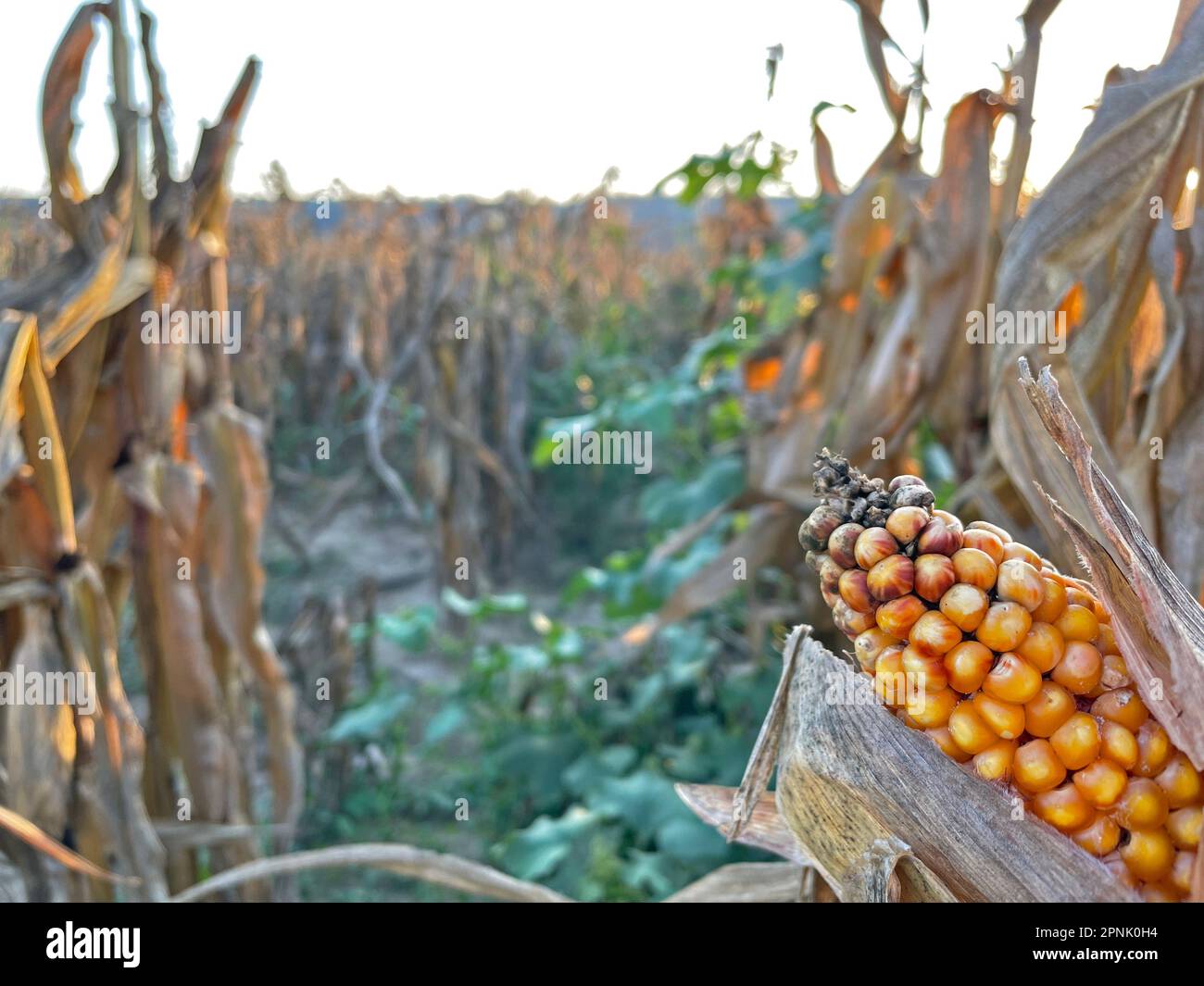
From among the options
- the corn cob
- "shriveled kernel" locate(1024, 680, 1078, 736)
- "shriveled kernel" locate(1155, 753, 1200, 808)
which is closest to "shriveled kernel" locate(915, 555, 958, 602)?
the corn cob

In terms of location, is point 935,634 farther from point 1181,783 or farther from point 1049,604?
point 1181,783

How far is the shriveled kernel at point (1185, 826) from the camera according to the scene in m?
0.66

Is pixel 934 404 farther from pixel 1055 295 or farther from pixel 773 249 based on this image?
pixel 773 249

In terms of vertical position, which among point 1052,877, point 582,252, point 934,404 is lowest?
point 1052,877

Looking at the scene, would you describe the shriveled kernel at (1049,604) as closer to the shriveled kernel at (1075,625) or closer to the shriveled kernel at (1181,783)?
the shriveled kernel at (1075,625)

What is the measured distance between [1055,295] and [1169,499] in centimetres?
29

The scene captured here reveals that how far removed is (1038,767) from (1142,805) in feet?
0.25

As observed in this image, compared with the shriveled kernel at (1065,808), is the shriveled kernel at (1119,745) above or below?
above

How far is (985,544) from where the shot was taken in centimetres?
68

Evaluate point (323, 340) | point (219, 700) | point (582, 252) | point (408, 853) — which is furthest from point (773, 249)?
point (582, 252)

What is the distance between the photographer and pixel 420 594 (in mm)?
5910

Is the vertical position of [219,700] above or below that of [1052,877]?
below

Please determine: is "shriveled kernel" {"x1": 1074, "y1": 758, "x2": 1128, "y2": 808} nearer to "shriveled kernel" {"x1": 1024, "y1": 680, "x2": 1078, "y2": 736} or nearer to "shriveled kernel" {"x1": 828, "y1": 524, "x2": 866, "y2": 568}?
"shriveled kernel" {"x1": 1024, "y1": 680, "x2": 1078, "y2": 736}

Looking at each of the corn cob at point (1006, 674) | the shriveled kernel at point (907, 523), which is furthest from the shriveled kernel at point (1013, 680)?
the shriveled kernel at point (907, 523)
